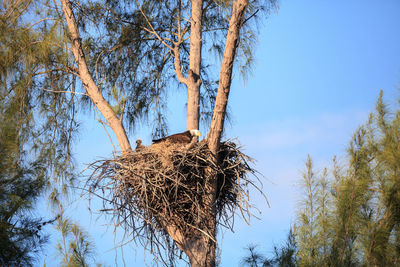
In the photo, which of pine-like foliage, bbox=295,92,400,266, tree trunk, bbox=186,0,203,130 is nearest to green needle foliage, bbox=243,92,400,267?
pine-like foliage, bbox=295,92,400,266

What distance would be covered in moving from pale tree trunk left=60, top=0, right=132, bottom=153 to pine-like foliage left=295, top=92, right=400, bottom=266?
1.85 meters

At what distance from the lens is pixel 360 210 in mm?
3877

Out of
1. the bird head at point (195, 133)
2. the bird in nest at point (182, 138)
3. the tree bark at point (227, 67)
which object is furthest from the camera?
the bird head at point (195, 133)

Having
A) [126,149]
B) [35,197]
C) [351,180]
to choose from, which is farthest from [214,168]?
[35,197]

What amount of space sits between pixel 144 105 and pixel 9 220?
2349mm

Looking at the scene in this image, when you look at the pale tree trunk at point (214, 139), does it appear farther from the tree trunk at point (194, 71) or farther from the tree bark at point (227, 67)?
the tree trunk at point (194, 71)

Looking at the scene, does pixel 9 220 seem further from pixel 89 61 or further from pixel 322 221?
pixel 322 221

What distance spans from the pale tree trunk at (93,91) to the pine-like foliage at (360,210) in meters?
1.85

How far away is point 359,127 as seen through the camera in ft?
13.1

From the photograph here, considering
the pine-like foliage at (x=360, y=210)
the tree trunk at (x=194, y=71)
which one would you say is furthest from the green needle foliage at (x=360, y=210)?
the tree trunk at (x=194, y=71)

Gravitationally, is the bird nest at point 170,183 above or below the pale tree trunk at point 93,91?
below

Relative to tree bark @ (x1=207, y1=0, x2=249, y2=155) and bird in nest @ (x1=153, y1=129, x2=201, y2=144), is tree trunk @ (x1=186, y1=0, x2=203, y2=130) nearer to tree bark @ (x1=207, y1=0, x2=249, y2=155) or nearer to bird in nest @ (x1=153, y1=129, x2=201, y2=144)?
bird in nest @ (x1=153, y1=129, x2=201, y2=144)

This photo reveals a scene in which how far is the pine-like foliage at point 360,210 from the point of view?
3.66 meters

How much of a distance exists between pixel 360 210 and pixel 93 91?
2.90 m
